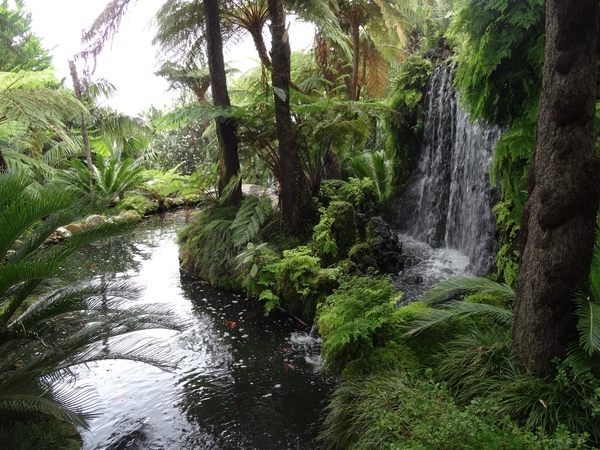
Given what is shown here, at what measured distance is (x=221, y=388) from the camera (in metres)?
4.14

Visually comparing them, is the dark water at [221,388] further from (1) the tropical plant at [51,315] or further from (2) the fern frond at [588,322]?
(2) the fern frond at [588,322]

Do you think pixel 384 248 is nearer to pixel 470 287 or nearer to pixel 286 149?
pixel 286 149

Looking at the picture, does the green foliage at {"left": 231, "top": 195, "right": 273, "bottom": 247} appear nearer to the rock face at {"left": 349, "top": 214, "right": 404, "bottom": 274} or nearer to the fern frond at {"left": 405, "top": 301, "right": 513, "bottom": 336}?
the rock face at {"left": 349, "top": 214, "right": 404, "bottom": 274}

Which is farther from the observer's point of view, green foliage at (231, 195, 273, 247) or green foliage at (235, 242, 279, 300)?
green foliage at (231, 195, 273, 247)

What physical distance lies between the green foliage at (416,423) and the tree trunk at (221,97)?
→ 5.33 m

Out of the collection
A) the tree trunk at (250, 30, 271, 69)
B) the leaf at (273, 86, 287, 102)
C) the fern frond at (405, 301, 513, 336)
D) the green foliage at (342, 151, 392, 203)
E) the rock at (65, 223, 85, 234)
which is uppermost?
the tree trunk at (250, 30, 271, 69)

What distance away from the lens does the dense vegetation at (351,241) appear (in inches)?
101

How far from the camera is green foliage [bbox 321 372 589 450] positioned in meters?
2.02

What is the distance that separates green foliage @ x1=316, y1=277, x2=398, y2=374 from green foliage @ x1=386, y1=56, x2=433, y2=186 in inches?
184

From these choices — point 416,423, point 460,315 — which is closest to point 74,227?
point 460,315

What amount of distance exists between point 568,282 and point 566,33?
1526 mm

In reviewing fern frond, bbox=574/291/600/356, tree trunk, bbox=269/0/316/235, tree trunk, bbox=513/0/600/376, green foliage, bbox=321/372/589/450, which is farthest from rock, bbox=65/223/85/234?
fern frond, bbox=574/291/600/356

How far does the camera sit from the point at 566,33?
2.44 metres

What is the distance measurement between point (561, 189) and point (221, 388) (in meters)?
3.46
